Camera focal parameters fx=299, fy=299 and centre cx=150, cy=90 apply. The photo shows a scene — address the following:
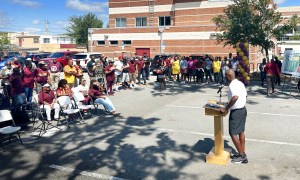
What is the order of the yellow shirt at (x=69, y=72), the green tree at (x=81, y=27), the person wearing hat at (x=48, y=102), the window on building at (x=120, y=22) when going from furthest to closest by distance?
the green tree at (x=81, y=27)
the window on building at (x=120, y=22)
the yellow shirt at (x=69, y=72)
the person wearing hat at (x=48, y=102)

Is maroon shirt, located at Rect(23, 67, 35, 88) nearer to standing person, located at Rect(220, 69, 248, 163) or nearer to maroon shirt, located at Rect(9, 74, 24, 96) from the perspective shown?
maroon shirt, located at Rect(9, 74, 24, 96)

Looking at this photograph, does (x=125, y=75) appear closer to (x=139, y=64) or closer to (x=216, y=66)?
(x=139, y=64)

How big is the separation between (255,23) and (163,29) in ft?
46.2

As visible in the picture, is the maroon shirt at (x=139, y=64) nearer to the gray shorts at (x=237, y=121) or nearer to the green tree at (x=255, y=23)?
the green tree at (x=255, y=23)

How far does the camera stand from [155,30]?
120 feet

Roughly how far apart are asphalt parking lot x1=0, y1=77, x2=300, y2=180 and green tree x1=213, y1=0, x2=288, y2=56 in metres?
9.37

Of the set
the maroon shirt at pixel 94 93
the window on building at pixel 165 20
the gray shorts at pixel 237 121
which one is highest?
the window on building at pixel 165 20

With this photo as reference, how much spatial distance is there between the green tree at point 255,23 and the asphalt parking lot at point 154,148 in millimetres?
9372

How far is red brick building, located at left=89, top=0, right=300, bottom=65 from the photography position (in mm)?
33719

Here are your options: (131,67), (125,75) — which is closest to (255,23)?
(131,67)

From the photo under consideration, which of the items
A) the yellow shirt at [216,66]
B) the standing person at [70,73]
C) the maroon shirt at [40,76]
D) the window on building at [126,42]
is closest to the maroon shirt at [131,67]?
the standing person at [70,73]

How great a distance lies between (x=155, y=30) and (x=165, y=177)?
105 ft

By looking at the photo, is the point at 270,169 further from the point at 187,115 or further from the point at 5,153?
the point at 5,153

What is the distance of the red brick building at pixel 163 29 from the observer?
1328 inches
